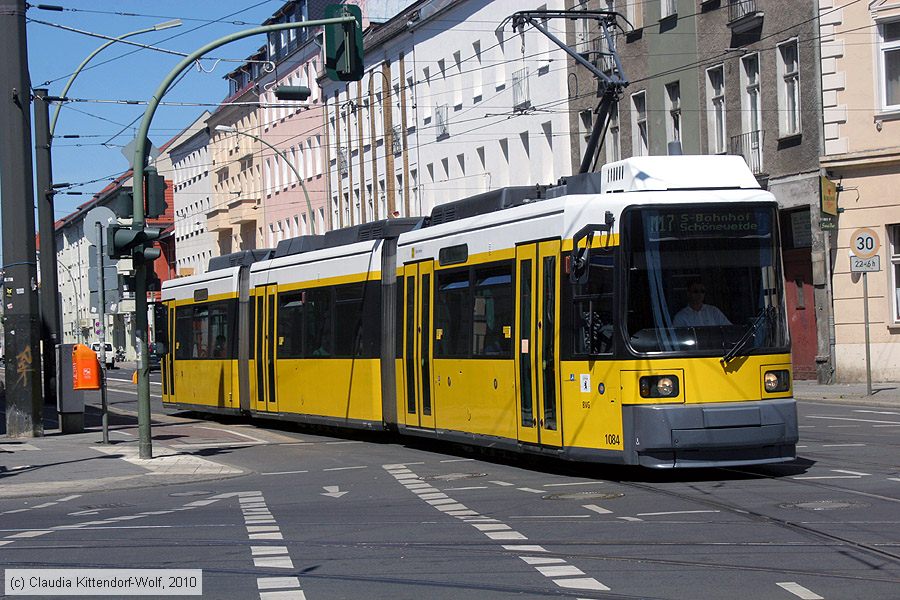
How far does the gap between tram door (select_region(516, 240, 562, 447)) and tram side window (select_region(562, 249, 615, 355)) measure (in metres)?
0.42

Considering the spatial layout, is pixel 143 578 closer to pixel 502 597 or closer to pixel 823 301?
pixel 502 597

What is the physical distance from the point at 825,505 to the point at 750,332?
2700 mm

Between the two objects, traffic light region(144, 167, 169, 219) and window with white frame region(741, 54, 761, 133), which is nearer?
traffic light region(144, 167, 169, 219)

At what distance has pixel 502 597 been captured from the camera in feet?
27.4

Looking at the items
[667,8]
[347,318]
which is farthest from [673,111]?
[347,318]

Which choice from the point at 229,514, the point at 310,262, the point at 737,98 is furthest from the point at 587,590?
the point at 737,98

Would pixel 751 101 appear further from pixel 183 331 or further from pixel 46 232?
pixel 46 232

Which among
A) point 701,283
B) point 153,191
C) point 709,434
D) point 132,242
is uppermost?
point 153,191

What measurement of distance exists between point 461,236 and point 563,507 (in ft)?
19.2

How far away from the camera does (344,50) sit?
63.8 feet

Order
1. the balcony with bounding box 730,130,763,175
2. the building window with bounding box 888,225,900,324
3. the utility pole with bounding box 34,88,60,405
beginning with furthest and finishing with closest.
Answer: the balcony with bounding box 730,130,763,175, the utility pole with bounding box 34,88,60,405, the building window with bounding box 888,225,900,324

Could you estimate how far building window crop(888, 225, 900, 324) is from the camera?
3183 centimetres

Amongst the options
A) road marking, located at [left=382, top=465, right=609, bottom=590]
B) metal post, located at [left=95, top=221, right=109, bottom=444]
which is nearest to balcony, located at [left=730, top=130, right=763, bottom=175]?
metal post, located at [left=95, top=221, right=109, bottom=444]

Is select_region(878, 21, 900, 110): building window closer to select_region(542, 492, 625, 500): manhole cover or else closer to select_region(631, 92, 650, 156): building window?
select_region(631, 92, 650, 156): building window
